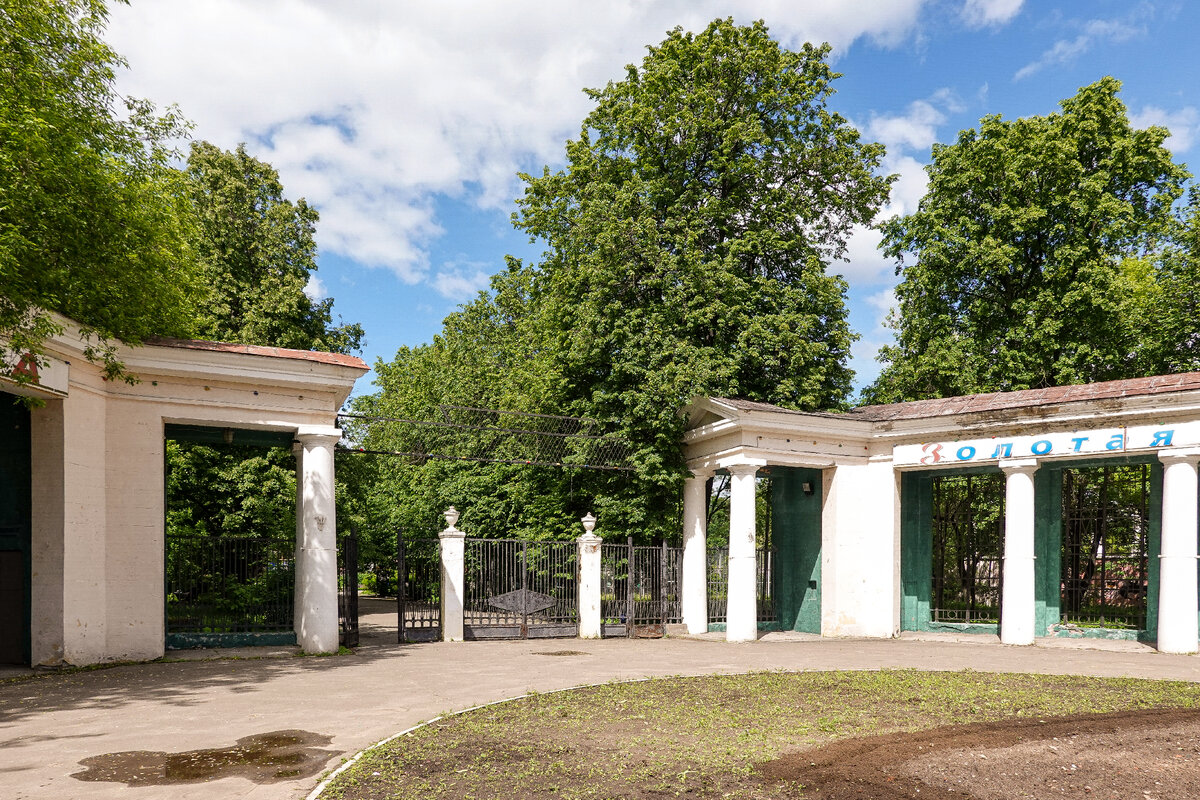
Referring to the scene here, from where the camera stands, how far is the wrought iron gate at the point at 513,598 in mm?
18812

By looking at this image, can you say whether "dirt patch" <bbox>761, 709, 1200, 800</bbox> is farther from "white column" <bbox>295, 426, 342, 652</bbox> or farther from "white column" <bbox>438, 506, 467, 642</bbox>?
"white column" <bbox>438, 506, 467, 642</bbox>

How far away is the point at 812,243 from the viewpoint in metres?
23.4

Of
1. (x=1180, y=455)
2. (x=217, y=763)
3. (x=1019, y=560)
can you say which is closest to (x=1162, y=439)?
(x=1180, y=455)

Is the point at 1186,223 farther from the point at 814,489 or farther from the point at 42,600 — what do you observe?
the point at 42,600

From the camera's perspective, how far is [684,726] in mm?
8680

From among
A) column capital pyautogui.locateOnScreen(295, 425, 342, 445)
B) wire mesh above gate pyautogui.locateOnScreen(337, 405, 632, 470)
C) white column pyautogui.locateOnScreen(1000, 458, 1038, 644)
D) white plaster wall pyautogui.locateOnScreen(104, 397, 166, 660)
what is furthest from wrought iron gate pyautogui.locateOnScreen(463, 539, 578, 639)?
white column pyautogui.locateOnScreen(1000, 458, 1038, 644)

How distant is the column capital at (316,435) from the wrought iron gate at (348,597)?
2.59 metres

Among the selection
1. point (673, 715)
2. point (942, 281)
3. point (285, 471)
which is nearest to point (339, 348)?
point (285, 471)

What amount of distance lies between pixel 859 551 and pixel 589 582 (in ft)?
20.7

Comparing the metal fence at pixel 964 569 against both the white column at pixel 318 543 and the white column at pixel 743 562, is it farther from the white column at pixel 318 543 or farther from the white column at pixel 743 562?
the white column at pixel 318 543

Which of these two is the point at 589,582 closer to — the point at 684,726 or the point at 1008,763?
the point at 684,726

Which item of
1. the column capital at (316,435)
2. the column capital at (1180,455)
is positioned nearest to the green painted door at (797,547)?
the column capital at (1180,455)

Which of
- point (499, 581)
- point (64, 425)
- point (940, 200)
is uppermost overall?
point (940, 200)

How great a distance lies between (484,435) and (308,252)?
8779 millimetres
